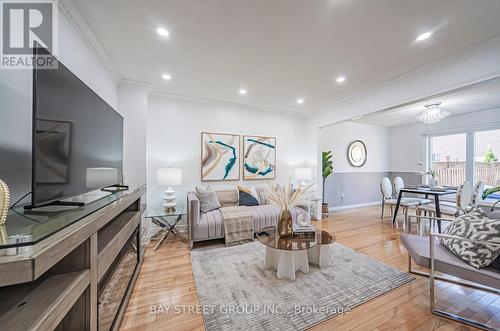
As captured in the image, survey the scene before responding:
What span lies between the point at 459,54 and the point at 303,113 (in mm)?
2777

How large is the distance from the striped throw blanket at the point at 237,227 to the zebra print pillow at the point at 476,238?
2315mm

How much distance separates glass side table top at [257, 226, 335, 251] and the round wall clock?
3.76 meters

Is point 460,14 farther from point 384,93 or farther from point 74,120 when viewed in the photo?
point 74,120

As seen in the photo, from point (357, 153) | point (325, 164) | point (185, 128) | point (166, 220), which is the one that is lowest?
point (166, 220)

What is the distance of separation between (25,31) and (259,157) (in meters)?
3.57

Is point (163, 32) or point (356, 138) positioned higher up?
point (163, 32)

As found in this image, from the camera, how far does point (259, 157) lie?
4.33 metres

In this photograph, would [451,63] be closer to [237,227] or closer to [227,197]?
[237,227]

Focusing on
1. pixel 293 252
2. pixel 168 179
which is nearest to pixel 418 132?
pixel 293 252

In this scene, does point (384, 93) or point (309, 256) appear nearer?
point (309, 256)

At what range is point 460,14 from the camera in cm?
166

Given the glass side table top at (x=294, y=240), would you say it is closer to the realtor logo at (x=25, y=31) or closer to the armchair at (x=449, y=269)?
the armchair at (x=449, y=269)

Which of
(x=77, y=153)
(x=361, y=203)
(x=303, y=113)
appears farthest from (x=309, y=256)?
(x=361, y=203)

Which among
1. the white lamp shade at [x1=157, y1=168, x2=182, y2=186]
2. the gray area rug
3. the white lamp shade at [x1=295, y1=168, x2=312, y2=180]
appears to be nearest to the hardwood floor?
the gray area rug
